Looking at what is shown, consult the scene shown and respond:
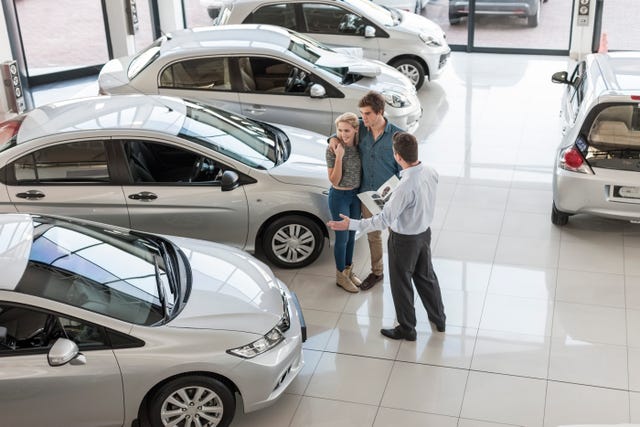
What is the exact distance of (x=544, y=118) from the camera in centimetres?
1099

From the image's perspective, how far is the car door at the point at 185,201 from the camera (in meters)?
6.84

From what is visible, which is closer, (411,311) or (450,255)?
(411,311)

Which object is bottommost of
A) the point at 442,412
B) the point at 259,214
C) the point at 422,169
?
the point at 442,412

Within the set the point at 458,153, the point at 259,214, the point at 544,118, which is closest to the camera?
the point at 259,214

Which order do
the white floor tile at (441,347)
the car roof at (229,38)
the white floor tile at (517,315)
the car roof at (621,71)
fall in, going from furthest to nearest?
the car roof at (229,38)
the car roof at (621,71)
the white floor tile at (517,315)
the white floor tile at (441,347)

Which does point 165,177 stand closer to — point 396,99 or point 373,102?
point 373,102

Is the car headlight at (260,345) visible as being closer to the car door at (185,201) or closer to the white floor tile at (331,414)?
the white floor tile at (331,414)

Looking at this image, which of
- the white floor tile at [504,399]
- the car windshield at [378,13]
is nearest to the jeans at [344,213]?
the white floor tile at [504,399]

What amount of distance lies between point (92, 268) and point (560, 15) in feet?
37.0

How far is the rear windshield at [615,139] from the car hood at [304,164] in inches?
92.0

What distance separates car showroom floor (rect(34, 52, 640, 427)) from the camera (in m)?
5.50

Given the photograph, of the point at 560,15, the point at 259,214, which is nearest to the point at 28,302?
the point at 259,214

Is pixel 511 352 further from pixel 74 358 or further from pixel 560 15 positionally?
pixel 560 15

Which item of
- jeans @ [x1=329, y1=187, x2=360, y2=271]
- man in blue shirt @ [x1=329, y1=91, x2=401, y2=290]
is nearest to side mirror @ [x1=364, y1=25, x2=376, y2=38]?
jeans @ [x1=329, y1=187, x2=360, y2=271]
